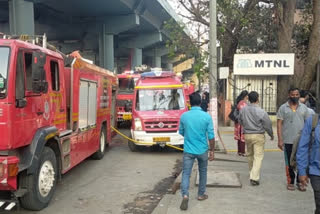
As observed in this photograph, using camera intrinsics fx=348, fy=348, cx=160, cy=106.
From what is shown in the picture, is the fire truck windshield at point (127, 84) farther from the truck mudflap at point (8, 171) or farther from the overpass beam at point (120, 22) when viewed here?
the truck mudflap at point (8, 171)

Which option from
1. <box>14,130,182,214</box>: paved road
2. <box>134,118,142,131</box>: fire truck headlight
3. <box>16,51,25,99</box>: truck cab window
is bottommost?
<box>14,130,182,214</box>: paved road

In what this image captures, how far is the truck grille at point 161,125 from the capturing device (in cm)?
1009

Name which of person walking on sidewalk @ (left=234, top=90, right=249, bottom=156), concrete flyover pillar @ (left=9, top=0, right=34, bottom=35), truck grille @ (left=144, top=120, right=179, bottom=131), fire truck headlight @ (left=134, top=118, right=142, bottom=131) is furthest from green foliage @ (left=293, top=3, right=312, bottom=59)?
concrete flyover pillar @ (left=9, top=0, right=34, bottom=35)

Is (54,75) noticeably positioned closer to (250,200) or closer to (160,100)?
(250,200)

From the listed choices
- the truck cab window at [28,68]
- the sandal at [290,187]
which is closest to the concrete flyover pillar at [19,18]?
the truck cab window at [28,68]

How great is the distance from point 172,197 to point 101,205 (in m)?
1.17

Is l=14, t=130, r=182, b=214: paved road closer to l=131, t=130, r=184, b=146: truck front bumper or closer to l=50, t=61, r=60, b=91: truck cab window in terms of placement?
l=131, t=130, r=184, b=146: truck front bumper

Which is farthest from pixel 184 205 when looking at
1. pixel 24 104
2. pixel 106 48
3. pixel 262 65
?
pixel 106 48

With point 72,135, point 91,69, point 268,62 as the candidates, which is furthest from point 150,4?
point 72,135

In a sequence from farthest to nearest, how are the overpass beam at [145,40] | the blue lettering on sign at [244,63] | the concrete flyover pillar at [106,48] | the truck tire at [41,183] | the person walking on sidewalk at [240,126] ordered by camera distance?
the overpass beam at [145,40], the concrete flyover pillar at [106,48], the blue lettering on sign at [244,63], the person walking on sidewalk at [240,126], the truck tire at [41,183]

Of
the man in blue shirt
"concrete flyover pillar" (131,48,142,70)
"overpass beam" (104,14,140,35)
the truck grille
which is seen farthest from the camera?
"concrete flyover pillar" (131,48,142,70)

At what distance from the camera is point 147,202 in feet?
19.3

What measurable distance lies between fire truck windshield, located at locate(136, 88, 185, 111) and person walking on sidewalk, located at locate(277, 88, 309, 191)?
4.88 meters

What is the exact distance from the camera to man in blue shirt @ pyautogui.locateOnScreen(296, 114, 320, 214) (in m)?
3.72
